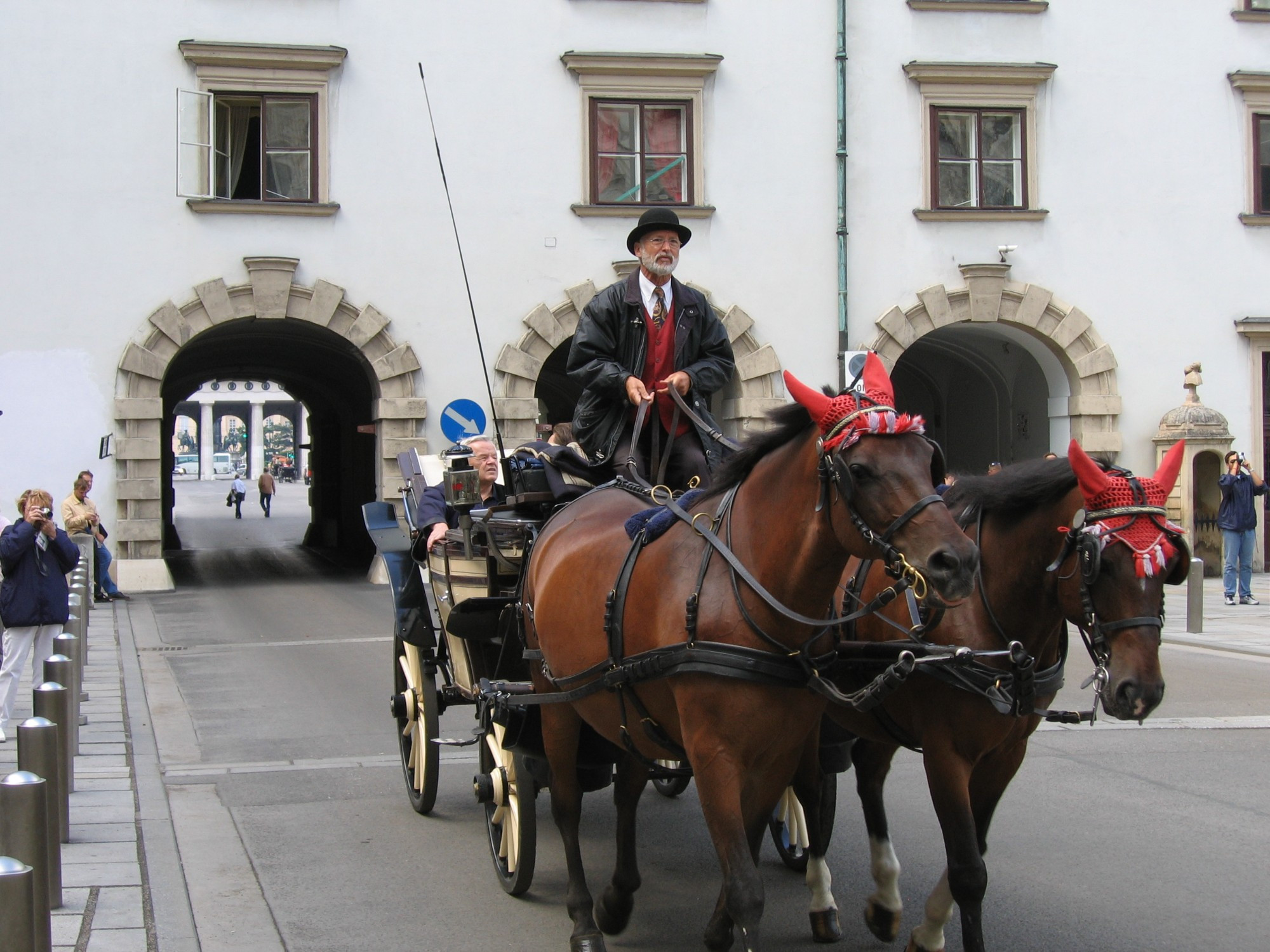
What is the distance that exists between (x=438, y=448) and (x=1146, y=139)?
1178 centimetres

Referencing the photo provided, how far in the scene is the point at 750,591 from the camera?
412 centimetres

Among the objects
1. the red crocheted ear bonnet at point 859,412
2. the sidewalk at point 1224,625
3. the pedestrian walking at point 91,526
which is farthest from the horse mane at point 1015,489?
the pedestrian walking at point 91,526

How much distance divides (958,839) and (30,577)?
754 centimetres

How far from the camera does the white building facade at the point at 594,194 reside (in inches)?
737

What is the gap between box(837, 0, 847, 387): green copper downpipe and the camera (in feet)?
67.0

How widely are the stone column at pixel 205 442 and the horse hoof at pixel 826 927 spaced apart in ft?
266

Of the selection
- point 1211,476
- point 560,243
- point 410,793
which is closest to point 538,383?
point 560,243

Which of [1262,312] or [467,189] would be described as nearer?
[467,189]

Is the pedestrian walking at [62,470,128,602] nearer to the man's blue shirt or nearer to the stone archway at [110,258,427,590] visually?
the stone archway at [110,258,427,590]

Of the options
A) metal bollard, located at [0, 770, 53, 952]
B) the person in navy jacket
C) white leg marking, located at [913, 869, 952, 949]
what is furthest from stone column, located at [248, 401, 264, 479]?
white leg marking, located at [913, 869, 952, 949]

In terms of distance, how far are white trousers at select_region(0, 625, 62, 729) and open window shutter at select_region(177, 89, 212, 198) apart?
10249mm

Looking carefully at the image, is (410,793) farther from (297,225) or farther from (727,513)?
(297,225)

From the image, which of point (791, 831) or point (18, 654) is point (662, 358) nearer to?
point (791, 831)

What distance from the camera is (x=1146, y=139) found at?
69.6 ft
